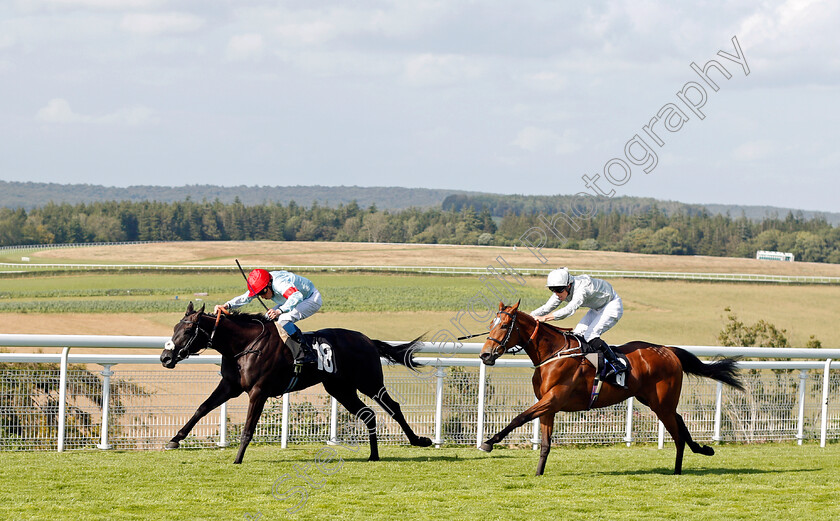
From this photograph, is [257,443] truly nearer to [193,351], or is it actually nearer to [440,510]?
[193,351]

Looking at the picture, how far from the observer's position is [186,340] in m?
6.88

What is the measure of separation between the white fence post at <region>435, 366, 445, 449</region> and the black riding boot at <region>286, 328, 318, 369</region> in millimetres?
1661

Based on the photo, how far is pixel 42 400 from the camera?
781 centimetres

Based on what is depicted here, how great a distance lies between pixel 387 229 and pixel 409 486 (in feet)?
320

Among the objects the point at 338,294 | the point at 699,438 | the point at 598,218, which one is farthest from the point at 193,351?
the point at 598,218

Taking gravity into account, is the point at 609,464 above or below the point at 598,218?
A: below

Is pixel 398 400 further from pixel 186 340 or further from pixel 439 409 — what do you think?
pixel 186 340

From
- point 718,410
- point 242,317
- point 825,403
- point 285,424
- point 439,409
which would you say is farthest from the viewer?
point 825,403

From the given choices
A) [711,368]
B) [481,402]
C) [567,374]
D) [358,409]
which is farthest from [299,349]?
[711,368]

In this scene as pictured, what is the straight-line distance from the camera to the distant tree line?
290ft

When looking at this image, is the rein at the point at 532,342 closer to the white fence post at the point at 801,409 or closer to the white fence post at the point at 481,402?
the white fence post at the point at 481,402

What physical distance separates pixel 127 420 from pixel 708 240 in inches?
3494

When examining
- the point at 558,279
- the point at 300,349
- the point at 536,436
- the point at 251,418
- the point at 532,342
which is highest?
the point at 558,279

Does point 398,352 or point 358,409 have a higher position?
point 398,352
